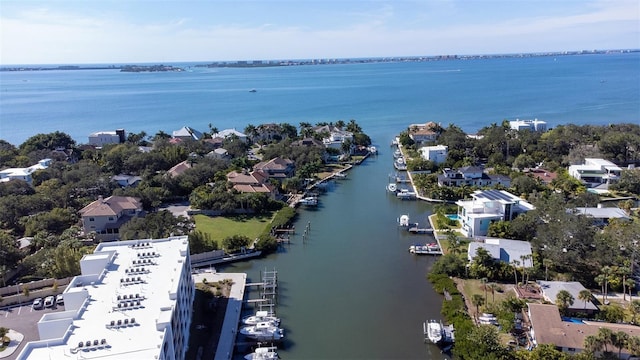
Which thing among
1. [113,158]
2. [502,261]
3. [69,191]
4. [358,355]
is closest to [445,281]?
[502,261]

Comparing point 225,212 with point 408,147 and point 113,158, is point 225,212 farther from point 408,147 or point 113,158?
point 408,147

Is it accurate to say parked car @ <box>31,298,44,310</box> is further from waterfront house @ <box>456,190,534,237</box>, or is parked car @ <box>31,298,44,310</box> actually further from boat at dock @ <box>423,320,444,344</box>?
waterfront house @ <box>456,190,534,237</box>

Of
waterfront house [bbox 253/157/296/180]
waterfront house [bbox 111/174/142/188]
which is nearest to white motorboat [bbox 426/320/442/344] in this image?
waterfront house [bbox 253/157/296/180]

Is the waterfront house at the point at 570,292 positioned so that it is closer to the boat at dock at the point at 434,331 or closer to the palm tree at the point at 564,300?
the palm tree at the point at 564,300

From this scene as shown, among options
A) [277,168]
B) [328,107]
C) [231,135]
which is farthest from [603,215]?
[328,107]

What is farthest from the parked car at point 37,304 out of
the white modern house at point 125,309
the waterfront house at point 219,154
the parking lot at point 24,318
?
the waterfront house at point 219,154

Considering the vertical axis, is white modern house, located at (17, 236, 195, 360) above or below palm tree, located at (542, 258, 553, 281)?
above
